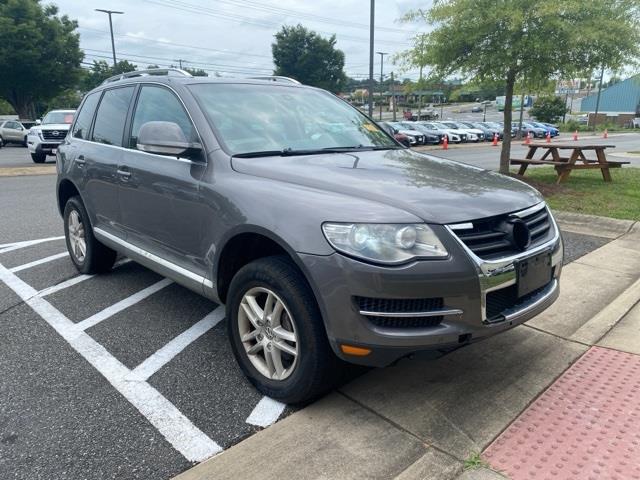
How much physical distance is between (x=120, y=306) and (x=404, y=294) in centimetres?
279

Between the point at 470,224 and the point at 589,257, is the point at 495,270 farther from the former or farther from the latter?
the point at 589,257

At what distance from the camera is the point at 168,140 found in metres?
3.16

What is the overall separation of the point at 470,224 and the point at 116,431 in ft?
6.56

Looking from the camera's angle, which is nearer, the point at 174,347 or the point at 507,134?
the point at 174,347

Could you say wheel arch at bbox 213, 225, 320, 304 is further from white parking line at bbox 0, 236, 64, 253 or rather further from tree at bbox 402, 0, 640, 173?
tree at bbox 402, 0, 640, 173

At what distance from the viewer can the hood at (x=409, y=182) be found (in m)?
2.52

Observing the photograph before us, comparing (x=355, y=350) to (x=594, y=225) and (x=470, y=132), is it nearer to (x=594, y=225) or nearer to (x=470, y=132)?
(x=594, y=225)

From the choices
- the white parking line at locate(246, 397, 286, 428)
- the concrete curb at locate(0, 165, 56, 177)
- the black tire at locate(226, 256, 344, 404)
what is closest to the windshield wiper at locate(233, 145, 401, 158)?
the black tire at locate(226, 256, 344, 404)

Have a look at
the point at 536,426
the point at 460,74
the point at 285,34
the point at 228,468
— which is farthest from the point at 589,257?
the point at 285,34

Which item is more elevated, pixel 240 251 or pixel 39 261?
pixel 240 251

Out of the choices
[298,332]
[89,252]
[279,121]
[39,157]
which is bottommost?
[39,157]

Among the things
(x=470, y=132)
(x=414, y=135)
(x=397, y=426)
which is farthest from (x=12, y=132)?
(x=397, y=426)

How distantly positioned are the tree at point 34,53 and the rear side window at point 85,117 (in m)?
35.9

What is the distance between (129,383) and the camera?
3037 mm
